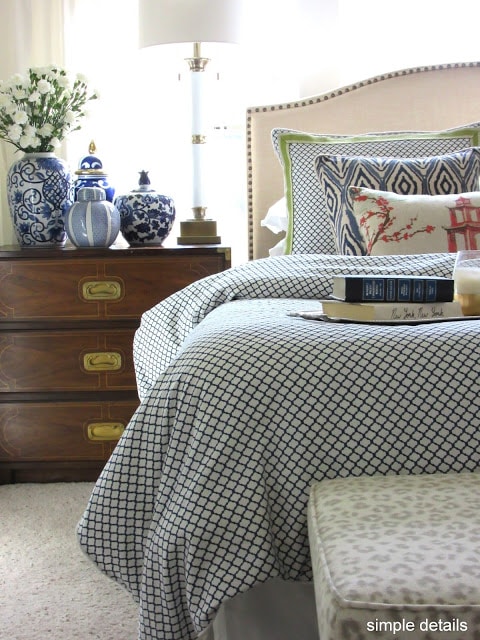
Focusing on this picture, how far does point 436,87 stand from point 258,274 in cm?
141

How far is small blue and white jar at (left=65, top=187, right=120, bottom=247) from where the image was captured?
2.75 metres

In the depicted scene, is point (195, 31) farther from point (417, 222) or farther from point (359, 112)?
point (417, 222)

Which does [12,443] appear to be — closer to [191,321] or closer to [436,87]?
[191,321]

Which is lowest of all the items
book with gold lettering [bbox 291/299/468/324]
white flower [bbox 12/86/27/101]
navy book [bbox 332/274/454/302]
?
book with gold lettering [bbox 291/299/468/324]

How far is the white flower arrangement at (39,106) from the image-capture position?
2.77 metres

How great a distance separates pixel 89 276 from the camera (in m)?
2.73

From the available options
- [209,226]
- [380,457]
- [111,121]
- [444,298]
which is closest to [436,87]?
[209,226]

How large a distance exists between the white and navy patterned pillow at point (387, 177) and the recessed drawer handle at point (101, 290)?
70 centimetres

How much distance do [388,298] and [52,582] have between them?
1119 millimetres

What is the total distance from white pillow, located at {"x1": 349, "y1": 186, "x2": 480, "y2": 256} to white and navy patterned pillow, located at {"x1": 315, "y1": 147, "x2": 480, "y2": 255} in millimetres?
121

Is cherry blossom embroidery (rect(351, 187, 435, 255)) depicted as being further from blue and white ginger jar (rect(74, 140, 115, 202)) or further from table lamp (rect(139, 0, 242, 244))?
blue and white ginger jar (rect(74, 140, 115, 202))

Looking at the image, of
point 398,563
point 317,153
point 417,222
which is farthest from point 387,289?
point 317,153

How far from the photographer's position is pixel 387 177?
2.48m

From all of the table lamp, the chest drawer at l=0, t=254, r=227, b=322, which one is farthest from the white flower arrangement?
the chest drawer at l=0, t=254, r=227, b=322
